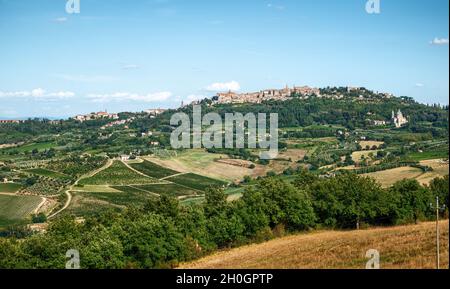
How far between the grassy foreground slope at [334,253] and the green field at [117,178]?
24970 millimetres

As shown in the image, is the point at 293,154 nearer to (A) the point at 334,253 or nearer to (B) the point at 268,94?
(A) the point at 334,253

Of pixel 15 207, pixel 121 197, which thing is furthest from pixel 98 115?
pixel 15 207

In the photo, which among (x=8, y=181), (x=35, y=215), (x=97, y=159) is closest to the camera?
(x=35, y=215)

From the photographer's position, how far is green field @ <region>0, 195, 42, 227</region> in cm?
3039

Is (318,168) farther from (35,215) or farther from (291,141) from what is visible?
(35,215)

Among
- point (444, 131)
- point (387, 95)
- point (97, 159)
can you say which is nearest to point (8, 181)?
point (97, 159)

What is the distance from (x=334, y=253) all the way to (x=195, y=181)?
99.0ft

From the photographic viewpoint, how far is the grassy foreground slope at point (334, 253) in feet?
33.1

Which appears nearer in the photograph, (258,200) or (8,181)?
(258,200)

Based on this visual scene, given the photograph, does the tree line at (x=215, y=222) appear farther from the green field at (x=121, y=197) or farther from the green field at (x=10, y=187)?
the green field at (x=10, y=187)

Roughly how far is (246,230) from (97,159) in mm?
32737

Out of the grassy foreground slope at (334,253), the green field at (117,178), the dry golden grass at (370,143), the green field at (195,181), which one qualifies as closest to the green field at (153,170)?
the green field at (117,178)

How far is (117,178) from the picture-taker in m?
40.5
